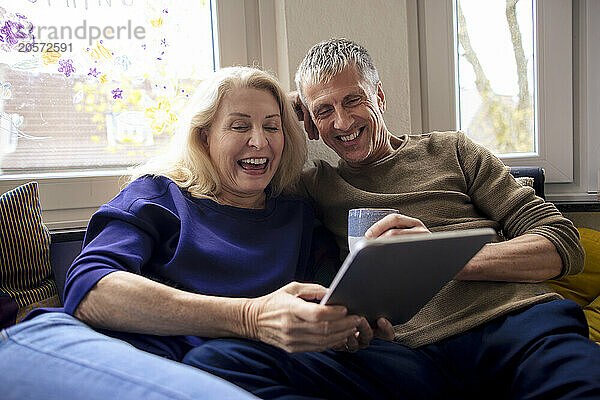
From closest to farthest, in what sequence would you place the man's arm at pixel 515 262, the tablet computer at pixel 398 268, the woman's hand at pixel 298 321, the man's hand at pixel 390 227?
the tablet computer at pixel 398 268 → the woman's hand at pixel 298 321 → the man's hand at pixel 390 227 → the man's arm at pixel 515 262

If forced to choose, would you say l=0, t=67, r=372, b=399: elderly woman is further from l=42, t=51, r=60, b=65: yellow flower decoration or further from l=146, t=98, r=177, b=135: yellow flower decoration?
l=42, t=51, r=60, b=65: yellow flower decoration

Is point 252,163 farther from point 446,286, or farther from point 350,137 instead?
point 446,286

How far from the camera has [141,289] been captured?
1.17 metres

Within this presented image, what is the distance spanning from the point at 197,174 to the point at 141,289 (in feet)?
1.59

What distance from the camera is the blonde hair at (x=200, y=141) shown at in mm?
1564

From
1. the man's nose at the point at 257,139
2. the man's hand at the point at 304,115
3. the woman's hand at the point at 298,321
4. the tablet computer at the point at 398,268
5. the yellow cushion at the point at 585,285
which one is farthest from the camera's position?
the yellow cushion at the point at 585,285

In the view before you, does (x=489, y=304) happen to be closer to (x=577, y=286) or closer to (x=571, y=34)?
(x=577, y=286)

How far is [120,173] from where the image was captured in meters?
1.90

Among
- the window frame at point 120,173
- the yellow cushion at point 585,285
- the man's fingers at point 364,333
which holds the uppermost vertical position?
Result: the window frame at point 120,173

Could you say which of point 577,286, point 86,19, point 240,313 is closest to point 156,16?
point 86,19

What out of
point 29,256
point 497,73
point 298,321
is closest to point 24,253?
point 29,256

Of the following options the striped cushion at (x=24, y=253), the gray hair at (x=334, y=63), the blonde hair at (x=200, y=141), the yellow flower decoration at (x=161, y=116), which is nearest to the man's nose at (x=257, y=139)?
the blonde hair at (x=200, y=141)

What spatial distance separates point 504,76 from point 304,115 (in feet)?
3.61

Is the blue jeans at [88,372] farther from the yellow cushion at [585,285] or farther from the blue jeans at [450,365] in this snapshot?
the yellow cushion at [585,285]
